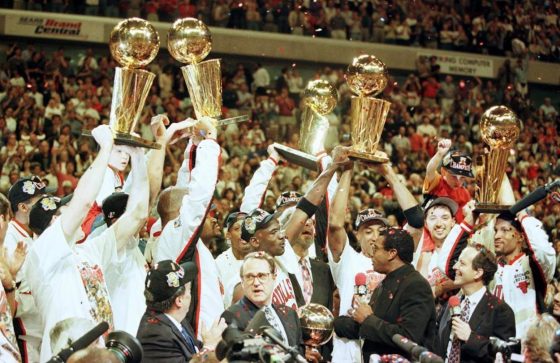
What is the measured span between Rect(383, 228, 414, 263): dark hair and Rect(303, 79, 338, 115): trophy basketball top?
1951 mm

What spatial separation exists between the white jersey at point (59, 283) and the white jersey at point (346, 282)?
2112mm

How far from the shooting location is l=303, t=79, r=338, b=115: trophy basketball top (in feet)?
25.5

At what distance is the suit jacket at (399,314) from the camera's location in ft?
18.8

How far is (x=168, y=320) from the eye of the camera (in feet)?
17.9

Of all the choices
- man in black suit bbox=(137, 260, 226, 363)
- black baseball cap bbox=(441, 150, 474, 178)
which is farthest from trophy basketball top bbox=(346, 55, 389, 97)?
man in black suit bbox=(137, 260, 226, 363)

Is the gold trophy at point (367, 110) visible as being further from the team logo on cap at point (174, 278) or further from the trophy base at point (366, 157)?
the team logo on cap at point (174, 278)

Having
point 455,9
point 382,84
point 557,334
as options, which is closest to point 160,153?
point 382,84

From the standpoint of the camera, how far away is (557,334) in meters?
3.93

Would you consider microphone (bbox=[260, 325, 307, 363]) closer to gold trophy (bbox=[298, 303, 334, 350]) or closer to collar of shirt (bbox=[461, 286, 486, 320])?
gold trophy (bbox=[298, 303, 334, 350])

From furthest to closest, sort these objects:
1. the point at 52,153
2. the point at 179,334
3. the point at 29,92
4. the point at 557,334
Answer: the point at 29,92 → the point at 52,153 → the point at 179,334 → the point at 557,334

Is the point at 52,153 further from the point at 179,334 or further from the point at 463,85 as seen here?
the point at 463,85

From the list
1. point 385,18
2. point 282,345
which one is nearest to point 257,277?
point 282,345

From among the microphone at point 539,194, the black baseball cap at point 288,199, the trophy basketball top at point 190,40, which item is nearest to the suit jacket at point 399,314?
the microphone at point 539,194

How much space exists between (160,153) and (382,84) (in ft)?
5.09
